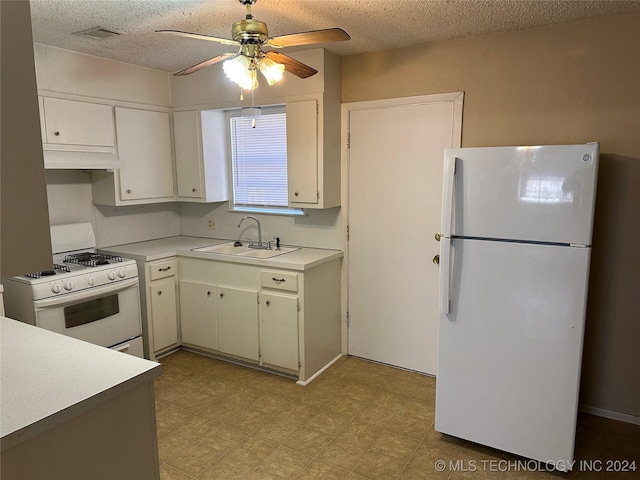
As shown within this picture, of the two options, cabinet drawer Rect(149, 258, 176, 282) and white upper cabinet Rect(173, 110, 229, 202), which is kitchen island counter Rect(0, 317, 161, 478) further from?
white upper cabinet Rect(173, 110, 229, 202)

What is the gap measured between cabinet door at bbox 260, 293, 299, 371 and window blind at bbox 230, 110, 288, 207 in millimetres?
969

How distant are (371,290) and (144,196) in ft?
6.87

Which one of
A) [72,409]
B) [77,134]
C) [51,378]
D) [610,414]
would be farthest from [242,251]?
[610,414]

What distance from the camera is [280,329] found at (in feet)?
10.8

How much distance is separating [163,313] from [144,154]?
137 cm

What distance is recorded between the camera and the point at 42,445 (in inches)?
47.9

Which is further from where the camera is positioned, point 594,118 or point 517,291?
point 594,118

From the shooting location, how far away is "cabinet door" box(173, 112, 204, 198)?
3.92m

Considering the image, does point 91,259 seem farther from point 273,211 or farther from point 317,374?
point 317,374

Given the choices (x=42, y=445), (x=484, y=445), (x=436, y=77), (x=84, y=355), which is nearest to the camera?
(x=42, y=445)

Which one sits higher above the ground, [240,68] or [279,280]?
[240,68]

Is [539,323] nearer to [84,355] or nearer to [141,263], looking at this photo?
[84,355]

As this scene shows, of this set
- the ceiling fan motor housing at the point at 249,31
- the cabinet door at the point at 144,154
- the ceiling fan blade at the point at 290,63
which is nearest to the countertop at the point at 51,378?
the ceiling fan motor housing at the point at 249,31

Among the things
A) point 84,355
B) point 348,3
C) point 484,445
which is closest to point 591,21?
point 348,3
